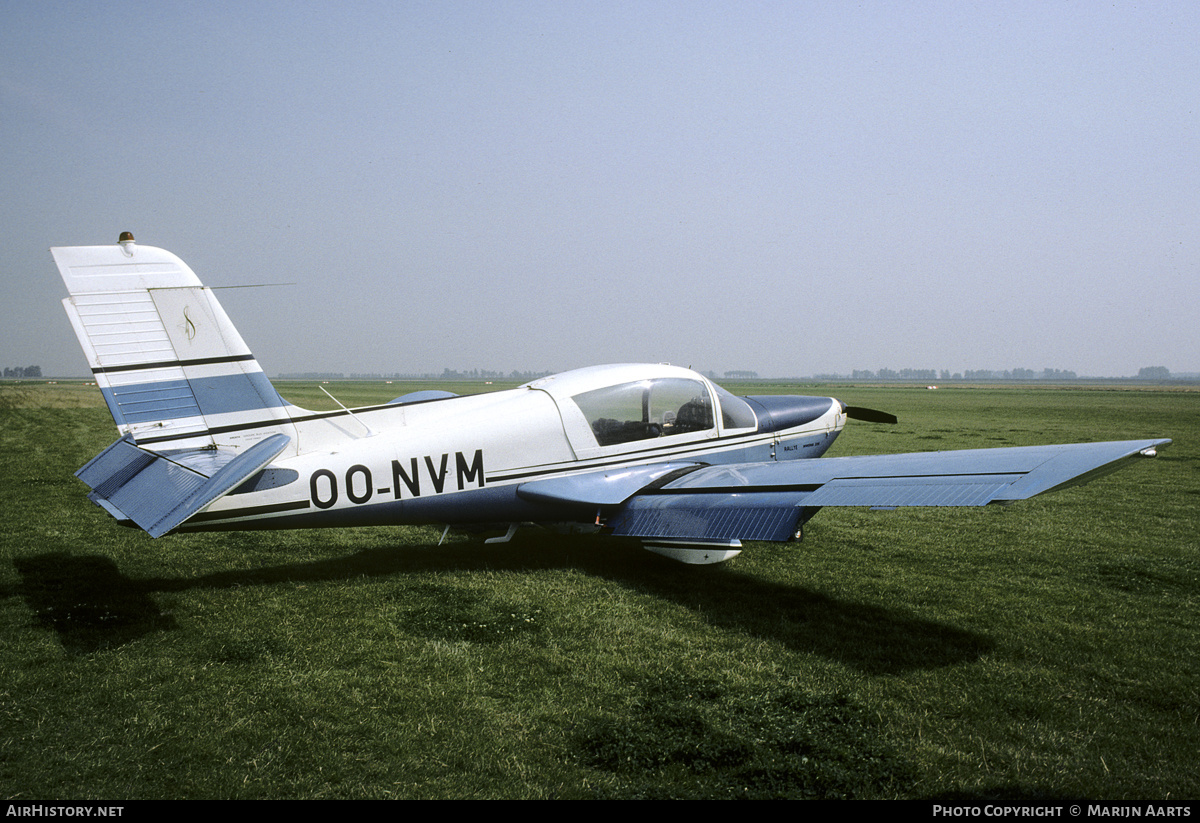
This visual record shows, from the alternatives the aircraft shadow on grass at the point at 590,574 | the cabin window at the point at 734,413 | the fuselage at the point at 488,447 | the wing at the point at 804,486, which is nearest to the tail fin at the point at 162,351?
the fuselage at the point at 488,447

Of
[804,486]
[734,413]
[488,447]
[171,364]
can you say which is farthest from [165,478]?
[734,413]

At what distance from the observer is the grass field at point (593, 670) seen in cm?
331

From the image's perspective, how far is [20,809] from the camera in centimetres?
299

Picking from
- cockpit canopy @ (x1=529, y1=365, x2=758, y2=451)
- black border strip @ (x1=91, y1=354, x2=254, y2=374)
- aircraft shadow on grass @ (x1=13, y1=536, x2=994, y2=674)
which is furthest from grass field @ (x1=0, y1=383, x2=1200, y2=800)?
black border strip @ (x1=91, y1=354, x2=254, y2=374)

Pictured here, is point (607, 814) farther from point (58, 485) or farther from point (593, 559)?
point (58, 485)

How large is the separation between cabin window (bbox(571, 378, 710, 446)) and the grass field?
1.48 meters

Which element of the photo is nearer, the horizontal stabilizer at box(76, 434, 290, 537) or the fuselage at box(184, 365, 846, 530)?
the horizontal stabilizer at box(76, 434, 290, 537)

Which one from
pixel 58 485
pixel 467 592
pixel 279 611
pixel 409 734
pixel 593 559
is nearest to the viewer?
pixel 409 734

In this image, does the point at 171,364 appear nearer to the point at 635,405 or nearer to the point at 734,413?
the point at 635,405

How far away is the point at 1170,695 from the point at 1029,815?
200 centimetres

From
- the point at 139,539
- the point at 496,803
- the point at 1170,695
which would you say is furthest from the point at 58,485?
the point at 1170,695

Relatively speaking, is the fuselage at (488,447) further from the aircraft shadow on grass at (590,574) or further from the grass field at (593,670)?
the aircraft shadow on grass at (590,574)

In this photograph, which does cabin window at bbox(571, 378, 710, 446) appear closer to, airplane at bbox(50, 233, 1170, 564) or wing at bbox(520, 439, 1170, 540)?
airplane at bbox(50, 233, 1170, 564)

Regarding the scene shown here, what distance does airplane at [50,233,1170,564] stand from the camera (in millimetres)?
5078
